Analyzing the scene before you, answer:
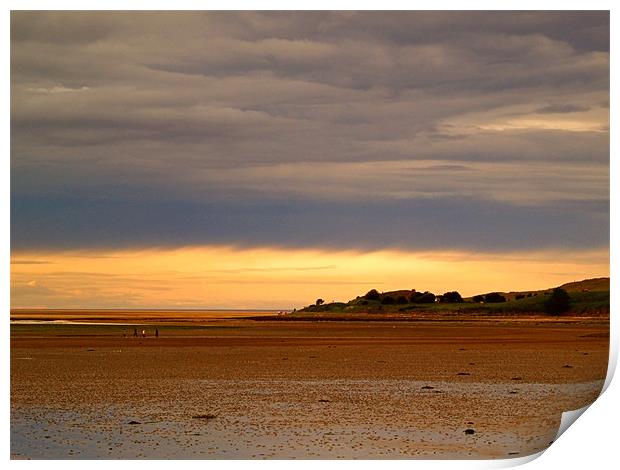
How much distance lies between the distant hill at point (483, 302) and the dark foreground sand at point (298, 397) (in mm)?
1389

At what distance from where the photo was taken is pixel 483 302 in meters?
36.3

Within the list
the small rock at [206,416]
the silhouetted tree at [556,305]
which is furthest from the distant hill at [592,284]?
the small rock at [206,416]

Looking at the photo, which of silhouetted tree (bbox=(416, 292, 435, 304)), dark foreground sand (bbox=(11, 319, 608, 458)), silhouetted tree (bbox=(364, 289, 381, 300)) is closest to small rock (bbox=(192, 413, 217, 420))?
dark foreground sand (bbox=(11, 319, 608, 458))

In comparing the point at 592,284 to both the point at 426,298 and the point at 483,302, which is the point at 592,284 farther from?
the point at 483,302

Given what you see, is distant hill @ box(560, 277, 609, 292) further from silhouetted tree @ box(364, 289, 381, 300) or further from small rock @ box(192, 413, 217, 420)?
small rock @ box(192, 413, 217, 420)

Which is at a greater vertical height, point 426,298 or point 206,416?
point 426,298

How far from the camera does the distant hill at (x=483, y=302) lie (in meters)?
22.1

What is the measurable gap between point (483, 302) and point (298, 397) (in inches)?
913

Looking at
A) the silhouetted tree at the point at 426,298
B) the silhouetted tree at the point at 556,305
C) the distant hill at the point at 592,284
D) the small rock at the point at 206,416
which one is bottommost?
the small rock at the point at 206,416

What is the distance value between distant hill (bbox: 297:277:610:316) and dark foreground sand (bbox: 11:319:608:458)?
139 centimetres

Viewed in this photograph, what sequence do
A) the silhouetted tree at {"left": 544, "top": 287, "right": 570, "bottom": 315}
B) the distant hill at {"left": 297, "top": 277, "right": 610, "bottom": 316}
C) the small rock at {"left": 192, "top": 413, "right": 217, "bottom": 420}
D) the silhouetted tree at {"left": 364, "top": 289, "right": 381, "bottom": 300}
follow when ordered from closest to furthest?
the small rock at {"left": 192, "top": 413, "right": 217, "bottom": 420}
the distant hill at {"left": 297, "top": 277, "right": 610, "bottom": 316}
the silhouetted tree at {"left": 364, "top": 289, "right": 381, "bottom": 300}
the silhouetted tree at {"left": 544, "top": 287, "right": 570, "bottom": 315}

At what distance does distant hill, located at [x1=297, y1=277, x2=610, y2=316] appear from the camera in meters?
22.1
